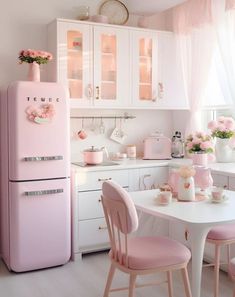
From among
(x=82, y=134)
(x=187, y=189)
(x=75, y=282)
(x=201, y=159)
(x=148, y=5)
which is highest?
(x=148, y=5)

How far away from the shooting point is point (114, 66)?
3.90m

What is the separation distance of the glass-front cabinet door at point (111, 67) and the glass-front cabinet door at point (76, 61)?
70 millimetres

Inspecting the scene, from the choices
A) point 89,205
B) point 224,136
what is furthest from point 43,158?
point 224,136

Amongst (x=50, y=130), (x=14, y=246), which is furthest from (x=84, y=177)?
(x=14, y=246)

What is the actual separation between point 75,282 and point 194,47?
2.49 meters

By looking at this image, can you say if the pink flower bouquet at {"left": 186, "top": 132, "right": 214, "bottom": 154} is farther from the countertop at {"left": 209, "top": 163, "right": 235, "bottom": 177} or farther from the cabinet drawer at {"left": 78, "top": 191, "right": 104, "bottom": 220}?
the cabinet drawer at {"left": 78, "top": 191, "right": 104, "bottom": 220}

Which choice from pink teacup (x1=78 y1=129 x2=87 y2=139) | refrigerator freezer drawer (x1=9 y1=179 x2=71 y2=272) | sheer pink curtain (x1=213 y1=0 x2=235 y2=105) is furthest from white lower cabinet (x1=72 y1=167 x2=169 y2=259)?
sheer pink curtain (x1=213 y1=0 x2=235 y2=105)

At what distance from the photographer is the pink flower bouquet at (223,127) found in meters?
3.70

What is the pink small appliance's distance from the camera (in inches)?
163

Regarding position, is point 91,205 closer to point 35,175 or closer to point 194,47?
point 35,175

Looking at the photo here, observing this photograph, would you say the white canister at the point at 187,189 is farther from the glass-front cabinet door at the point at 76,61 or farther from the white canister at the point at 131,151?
the white canister at the point at 131,151

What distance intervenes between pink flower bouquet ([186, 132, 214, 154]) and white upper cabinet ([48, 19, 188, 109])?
2.73ft

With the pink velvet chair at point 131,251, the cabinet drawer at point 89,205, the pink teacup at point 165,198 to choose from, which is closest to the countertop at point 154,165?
the cabinet drawer at point 89,205

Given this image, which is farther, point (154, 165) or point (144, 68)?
point (144, 68)
